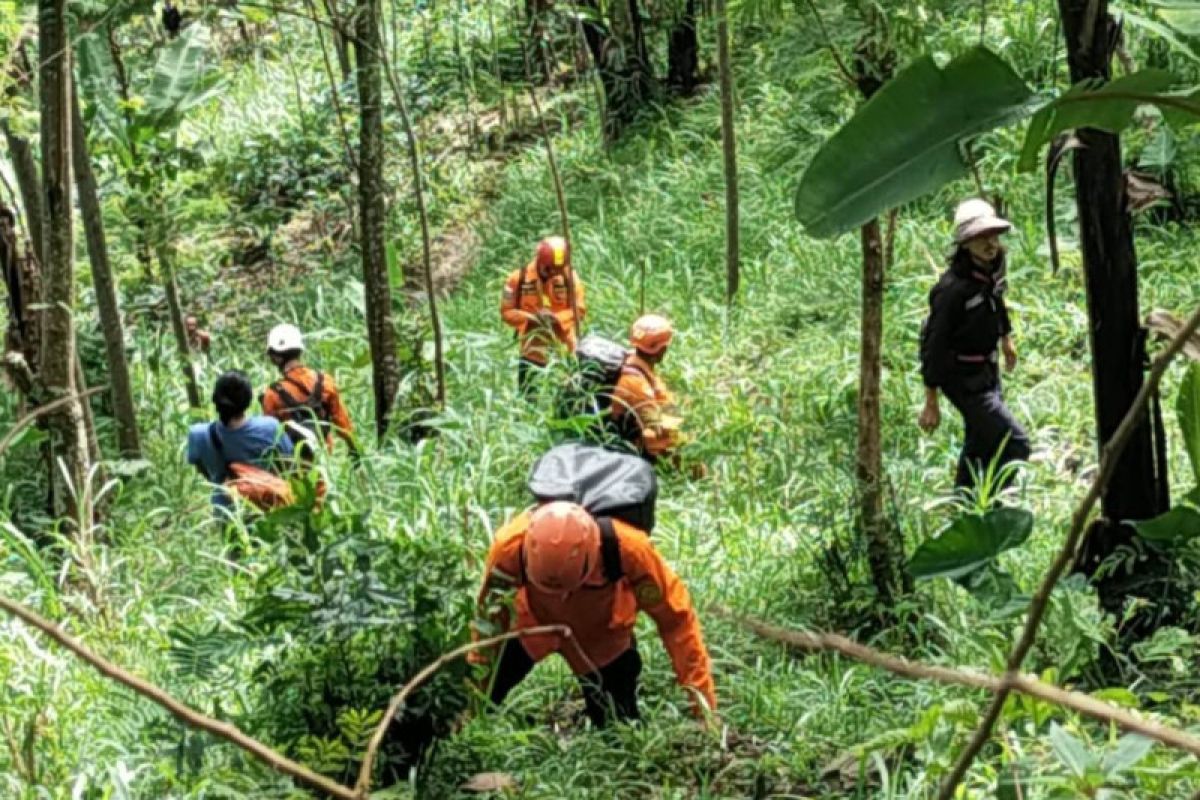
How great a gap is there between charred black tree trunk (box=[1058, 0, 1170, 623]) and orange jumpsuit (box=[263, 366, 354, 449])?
4.33 meters

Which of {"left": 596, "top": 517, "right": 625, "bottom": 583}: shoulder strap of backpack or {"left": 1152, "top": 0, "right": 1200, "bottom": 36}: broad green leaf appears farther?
{"left": 596, "top": 517, "right": 625, "bottom": 583}: shoulder strap of backpack

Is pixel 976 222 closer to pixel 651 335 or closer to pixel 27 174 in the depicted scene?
pixel 651 335

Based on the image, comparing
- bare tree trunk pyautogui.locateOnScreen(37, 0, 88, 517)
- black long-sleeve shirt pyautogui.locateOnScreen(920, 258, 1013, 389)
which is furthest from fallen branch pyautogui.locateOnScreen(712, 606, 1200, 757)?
black long-sleeve shirt pyautogui.locateOnScreen(920, 258, 1013, 389)

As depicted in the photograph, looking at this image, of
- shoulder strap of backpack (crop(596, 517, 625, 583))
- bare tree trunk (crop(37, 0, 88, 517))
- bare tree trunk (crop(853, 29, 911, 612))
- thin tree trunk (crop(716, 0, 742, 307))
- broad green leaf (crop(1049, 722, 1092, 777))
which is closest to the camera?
broad green leaf (crop(1049, 722, 1092, 777))

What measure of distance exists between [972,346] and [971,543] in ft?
10.9

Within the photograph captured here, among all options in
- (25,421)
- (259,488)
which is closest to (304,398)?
(259,488)

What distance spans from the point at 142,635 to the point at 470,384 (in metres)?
3.86

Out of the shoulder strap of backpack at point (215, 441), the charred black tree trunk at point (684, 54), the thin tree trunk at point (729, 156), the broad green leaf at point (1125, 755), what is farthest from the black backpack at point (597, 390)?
the charred black tree trunk at point (684, 54)

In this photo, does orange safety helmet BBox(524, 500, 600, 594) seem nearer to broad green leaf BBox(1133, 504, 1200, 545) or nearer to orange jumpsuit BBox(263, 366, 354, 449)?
broad green leaf BBox(1133, 504, 1200, 545)

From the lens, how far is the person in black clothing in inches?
264

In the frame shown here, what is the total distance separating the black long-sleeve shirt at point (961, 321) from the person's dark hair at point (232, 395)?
10.2 feet

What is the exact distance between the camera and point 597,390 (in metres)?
7.75

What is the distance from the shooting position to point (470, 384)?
962 cm

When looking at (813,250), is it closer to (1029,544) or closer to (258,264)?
(1029,544)
